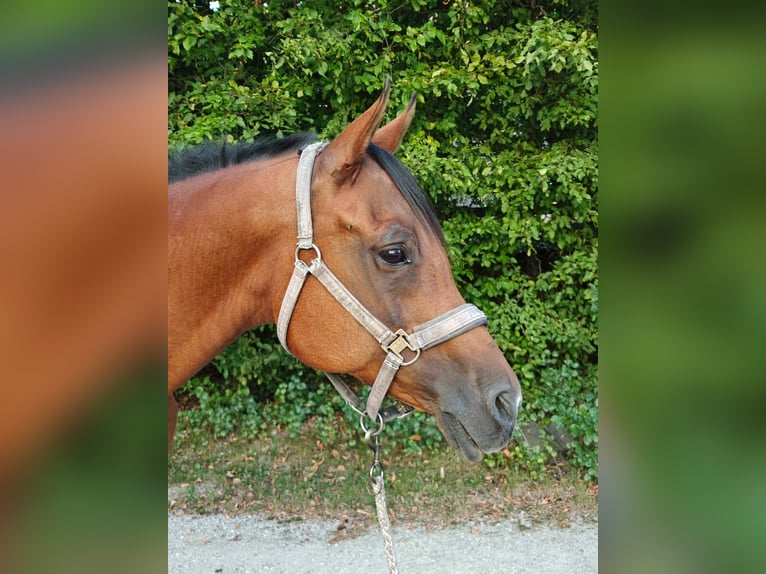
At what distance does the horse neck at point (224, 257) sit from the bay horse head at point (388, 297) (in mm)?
70

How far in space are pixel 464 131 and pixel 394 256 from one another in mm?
3372

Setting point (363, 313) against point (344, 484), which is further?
point (344, 484)

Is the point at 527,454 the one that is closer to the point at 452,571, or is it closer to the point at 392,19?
the point at 452,571

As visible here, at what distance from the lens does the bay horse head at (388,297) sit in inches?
59.3

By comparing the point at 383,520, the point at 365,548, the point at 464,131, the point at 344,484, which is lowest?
the point at 344,484

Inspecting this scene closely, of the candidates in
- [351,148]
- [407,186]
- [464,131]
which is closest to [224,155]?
[351,148]

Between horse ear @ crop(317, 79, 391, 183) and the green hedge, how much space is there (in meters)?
2.44

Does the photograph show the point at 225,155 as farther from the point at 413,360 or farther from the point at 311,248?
the point at 413,360

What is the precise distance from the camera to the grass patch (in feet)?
12.2

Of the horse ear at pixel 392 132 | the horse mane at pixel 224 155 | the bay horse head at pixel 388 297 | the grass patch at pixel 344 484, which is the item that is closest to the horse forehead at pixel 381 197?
the bay horse head at pixel 388 297

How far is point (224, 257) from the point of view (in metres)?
1.57
